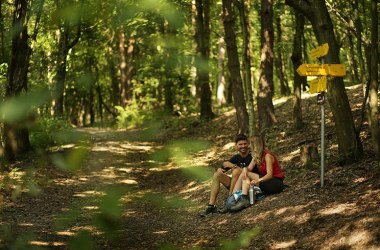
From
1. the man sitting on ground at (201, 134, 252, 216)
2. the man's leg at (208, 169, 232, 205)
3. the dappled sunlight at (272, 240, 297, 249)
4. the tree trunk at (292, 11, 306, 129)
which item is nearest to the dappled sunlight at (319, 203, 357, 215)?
the dappled sunlight at (272, 240, 297, 249)

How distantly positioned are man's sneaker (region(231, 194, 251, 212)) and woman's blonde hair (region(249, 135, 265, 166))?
64cm

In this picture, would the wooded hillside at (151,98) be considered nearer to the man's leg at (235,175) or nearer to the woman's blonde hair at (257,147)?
the man's leg at (235,175)

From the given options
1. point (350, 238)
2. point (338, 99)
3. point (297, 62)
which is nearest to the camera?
point (350, 238)

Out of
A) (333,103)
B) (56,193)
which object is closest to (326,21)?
(333,103)

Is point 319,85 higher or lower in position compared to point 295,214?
higher

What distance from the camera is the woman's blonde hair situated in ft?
27.2

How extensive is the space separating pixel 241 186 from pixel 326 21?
3273mm

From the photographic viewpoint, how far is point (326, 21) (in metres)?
8.66

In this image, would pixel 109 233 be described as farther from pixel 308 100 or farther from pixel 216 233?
pixel 308 100

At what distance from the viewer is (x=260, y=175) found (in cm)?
Answer: 856

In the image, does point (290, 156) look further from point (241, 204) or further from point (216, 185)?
point (241, 204)

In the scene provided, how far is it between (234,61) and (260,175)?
24.7 feet

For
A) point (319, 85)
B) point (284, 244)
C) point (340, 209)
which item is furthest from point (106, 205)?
point (319, 85)

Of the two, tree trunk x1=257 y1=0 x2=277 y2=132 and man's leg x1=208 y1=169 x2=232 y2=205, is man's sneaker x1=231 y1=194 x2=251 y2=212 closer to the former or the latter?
man's leg x1=208 y1=169 x2=232 y2=205
